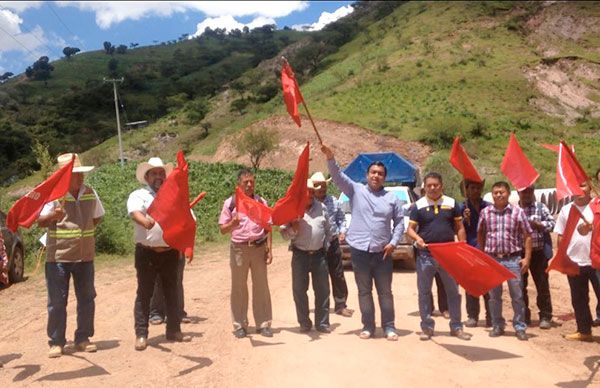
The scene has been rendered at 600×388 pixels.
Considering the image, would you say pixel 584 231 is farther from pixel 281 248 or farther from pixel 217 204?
pixel 217 204

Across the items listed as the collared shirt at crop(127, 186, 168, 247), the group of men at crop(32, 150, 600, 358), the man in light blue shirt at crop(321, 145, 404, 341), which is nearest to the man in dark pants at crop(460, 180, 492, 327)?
the group of men at crop(32, 150, 600, 358)

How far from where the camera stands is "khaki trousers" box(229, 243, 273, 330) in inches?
274

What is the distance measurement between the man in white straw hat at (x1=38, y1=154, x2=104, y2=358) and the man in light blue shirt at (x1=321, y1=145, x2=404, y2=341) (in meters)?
2.61

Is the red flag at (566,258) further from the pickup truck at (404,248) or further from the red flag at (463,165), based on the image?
the pickup truck at (404,248)

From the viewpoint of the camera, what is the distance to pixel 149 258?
6.58m

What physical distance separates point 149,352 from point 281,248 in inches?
428

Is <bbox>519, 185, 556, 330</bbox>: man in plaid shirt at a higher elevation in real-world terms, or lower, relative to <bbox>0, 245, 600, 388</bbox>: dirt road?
higher

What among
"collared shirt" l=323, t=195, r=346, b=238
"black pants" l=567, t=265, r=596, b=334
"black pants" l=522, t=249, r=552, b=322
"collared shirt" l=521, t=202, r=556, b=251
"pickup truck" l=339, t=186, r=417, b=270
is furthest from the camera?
"pickup truck" l=339, t=186, r=417, b=270

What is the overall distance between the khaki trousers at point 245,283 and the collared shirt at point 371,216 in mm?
1064

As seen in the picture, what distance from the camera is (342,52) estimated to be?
89.4 meters

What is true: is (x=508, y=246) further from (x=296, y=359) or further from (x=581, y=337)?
(x=296, y=359)

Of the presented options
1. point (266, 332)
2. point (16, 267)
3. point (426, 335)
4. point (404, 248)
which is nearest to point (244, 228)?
point (266, 332)

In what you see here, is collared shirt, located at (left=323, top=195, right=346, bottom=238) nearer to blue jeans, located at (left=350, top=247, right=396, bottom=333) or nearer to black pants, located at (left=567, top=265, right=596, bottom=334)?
blue jeans, located at (left=350, top=247, right=396, bottom=333)

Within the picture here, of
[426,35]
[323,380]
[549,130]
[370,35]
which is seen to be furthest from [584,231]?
[370,35]
